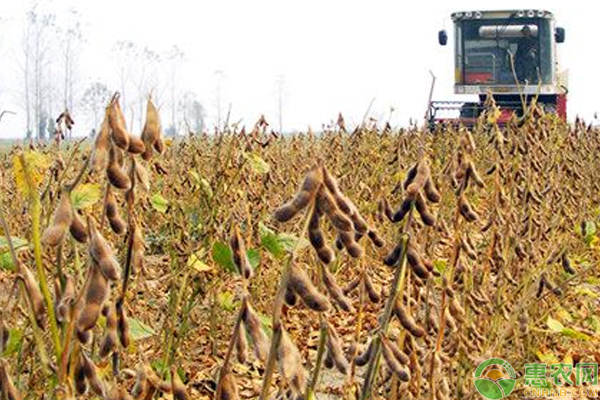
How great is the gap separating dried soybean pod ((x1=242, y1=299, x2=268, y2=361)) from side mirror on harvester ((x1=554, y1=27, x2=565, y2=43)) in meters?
Result: 15.9

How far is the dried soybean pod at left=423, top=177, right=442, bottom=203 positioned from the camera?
4.83 feet

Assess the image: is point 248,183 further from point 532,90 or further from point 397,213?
point 532,90

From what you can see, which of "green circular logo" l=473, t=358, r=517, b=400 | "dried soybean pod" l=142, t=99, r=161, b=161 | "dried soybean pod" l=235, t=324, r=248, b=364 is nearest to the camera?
"dried soybean pod" l=235, t=324, r=248, b=364

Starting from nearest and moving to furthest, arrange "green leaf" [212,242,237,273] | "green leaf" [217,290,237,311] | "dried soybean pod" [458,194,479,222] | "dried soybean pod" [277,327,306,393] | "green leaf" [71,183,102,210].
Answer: "dried soybean pod" [277,327,306,393]
"green leaf" [71,183,102,210]
"dried soybean pod" [458,194,479,222]
"green leaf" [212,242,237,273]
"green leaf" [217,290,237,311]

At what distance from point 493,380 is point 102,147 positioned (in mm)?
1815

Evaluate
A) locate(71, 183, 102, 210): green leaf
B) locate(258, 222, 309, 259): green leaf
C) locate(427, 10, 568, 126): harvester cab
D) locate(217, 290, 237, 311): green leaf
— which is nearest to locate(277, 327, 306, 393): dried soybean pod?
locate(71, 183, 102, 210): green leaf

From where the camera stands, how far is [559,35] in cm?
1534

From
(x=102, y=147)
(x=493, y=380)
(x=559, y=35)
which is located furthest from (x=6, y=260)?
(x=559, y=35)

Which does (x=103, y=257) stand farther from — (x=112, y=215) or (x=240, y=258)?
(x=240, y=258)

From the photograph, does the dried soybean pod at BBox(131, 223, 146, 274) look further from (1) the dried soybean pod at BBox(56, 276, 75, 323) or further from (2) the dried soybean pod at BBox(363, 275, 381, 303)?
(2) the dried soybean pod at BBox(363, 275, 381, 303)

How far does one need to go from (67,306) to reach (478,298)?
176cm

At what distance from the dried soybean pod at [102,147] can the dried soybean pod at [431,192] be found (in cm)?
69

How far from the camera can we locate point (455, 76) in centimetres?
1581

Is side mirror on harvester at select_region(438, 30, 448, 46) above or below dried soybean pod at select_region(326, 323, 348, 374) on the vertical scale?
above
